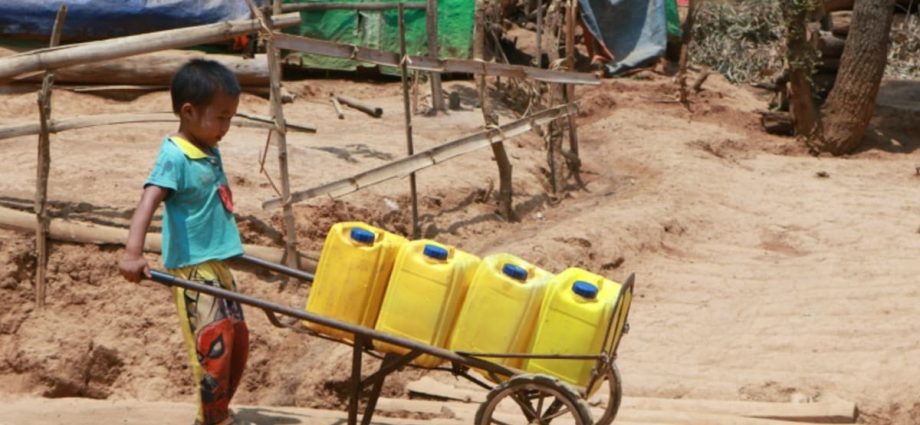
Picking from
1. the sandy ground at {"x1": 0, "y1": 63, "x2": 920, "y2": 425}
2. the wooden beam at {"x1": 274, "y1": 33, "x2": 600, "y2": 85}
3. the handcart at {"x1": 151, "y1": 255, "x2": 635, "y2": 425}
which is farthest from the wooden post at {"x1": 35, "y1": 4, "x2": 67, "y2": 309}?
the handcart at {"x1": 151, "y1": 255, "x2": 635, "y2": 425}

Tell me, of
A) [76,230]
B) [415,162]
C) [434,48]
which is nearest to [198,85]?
[76,230]

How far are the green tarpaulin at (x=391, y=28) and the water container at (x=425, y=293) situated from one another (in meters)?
9.59

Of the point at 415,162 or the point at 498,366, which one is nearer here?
the point at 498,366

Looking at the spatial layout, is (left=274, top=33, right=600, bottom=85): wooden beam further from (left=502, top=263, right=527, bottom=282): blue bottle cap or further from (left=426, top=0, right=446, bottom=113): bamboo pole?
(left=502, top=263, right=527, bottom=282): blue bottle cap

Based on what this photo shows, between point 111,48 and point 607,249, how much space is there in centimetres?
364

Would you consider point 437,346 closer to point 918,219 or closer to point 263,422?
point 263,422

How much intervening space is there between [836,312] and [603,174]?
13.3 ft

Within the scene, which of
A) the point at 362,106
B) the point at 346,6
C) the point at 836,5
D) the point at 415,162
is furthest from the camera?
the point at 836,5

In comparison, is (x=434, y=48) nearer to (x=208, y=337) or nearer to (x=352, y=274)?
(x=352, y=274)

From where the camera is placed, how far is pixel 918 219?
1035cm

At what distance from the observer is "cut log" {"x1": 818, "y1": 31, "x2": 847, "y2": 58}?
1436cm

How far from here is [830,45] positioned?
47.1ft

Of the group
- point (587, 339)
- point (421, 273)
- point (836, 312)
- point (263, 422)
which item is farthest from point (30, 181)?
point (836, 312)

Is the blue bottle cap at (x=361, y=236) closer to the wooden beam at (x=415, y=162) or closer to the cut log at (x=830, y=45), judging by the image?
the wooden beam at (x=415, y=162)
